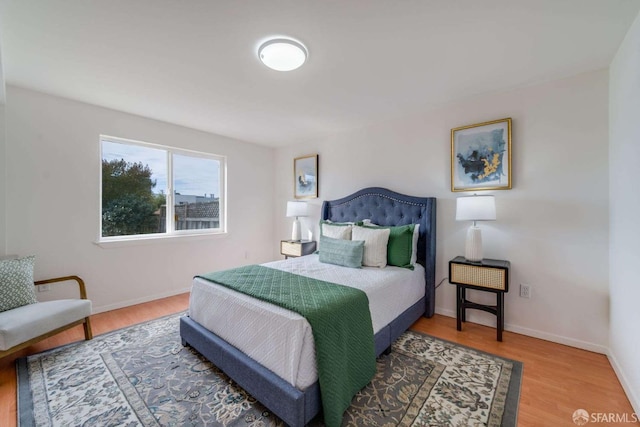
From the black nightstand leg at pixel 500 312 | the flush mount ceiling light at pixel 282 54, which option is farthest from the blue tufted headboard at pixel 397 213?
the flush mount ceiling light at pixel 282 54

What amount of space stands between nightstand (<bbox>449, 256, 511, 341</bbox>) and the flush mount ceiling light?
7.69ft

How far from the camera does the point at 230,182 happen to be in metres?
4.31

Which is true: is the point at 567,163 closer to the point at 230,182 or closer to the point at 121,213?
the point at 230,182

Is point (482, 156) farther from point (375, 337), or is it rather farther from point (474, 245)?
point (375, 337)

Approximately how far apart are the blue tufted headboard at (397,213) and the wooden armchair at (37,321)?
2.86 meters

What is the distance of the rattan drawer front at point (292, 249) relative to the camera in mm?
3932

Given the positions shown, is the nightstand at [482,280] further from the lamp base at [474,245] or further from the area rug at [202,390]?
the area rug at [202,390]

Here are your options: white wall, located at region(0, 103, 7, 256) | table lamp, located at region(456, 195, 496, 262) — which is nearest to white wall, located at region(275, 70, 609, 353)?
table lamp, located at region(456, 195, 496, 262)

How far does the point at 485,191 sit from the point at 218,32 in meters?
2.80

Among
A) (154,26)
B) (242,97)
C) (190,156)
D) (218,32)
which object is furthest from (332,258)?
(190,156)

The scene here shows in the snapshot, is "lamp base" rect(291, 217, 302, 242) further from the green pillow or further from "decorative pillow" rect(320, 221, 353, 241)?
the green pillow

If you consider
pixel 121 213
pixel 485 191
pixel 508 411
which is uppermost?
pixel 485 191

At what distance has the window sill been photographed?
311 cm

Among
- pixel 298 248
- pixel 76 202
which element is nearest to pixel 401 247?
pixel 298 248
